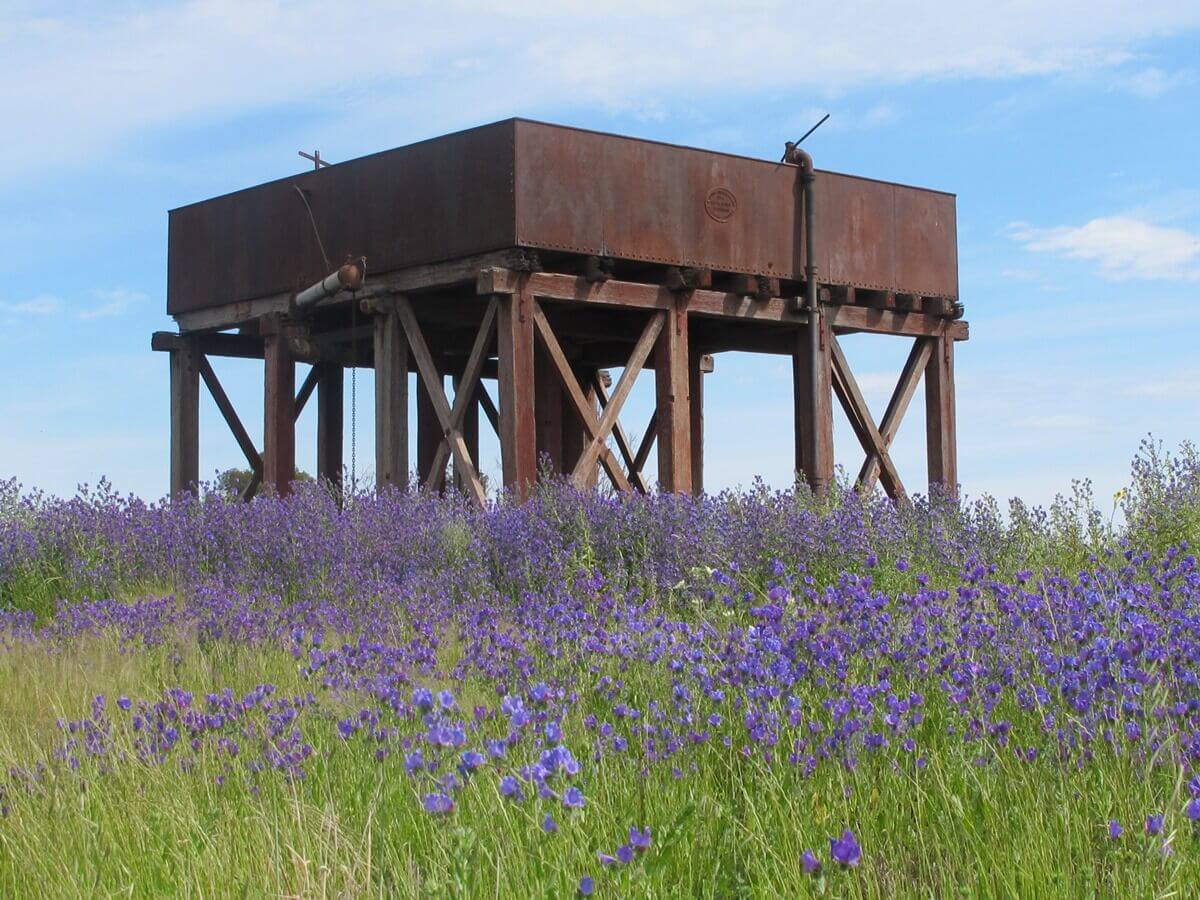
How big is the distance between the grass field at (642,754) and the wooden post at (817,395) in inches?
357

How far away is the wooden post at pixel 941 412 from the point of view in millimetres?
17750

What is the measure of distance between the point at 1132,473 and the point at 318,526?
19.7 feet

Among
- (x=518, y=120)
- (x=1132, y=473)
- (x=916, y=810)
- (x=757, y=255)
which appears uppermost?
(x=518, y=120)

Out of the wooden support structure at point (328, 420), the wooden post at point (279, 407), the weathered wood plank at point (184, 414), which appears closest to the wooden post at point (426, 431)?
the wooden support structure at point (328, 420)

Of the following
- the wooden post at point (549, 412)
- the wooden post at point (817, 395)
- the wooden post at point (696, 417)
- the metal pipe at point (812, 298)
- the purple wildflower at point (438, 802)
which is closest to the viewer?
the purple wildflower at point (438, 802)

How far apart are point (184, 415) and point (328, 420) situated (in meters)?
1.75

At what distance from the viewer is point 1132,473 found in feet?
36.4

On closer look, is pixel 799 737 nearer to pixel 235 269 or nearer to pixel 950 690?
pixel 950 690

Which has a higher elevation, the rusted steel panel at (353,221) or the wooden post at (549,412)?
the rusted steel panel at (353,221)

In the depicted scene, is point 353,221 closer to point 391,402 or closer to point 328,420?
point 391,402

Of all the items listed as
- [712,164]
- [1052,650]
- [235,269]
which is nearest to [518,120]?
[712,164]

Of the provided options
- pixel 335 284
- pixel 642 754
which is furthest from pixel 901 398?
pixel 642 754

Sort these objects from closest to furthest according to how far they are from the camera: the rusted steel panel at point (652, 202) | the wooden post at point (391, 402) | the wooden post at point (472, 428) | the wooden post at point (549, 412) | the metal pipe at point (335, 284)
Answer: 1. the rusted steel panel at point (652, 202)
2. the metal pipe at point (335, 284)
3. the wooden post at point (391, 402)
4. the wooden post at point (549, 412)
5. the wooden post at point (472, 428)

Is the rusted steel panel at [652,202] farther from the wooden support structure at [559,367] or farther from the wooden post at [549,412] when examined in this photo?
the wooden post at [549,412]
